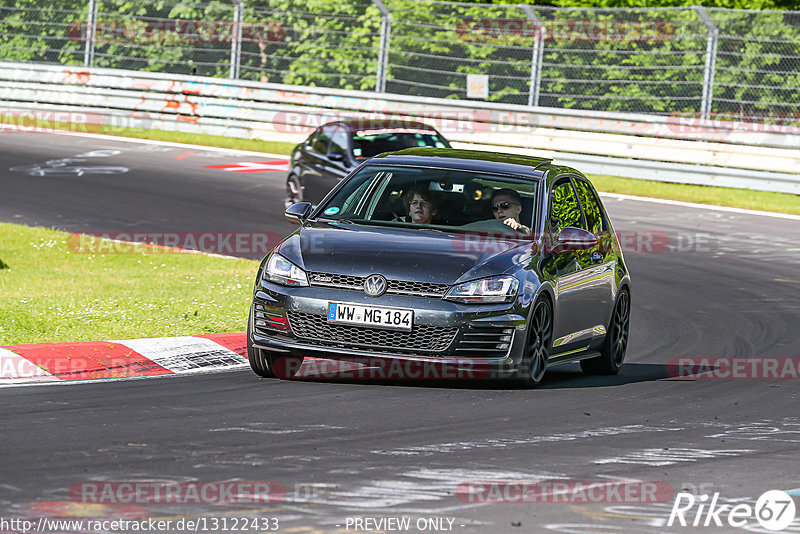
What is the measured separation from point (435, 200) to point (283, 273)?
146cm

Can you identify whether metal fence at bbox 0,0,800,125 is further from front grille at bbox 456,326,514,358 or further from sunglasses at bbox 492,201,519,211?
front grille at bbox 456,326,514,358

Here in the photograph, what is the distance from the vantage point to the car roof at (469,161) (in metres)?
10.8

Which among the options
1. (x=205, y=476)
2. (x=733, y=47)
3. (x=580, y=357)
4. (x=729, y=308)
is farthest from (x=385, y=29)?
(x=205, y=476)

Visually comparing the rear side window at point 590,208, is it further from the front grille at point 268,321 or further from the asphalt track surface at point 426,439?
the front grille at point 268,321

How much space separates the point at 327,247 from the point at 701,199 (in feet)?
50.2

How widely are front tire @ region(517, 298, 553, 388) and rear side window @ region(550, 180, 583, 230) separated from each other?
0.87 m

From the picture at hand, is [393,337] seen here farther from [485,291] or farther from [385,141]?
[385,141]

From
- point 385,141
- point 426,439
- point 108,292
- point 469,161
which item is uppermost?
point 469,161

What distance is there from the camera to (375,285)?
930 centimetres

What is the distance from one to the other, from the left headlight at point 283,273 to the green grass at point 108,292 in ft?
5.99

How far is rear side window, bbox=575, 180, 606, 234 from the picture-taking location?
37.8 ft

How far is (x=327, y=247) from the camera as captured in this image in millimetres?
9719

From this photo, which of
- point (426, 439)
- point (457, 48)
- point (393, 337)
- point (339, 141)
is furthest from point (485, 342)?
point (457, 48)

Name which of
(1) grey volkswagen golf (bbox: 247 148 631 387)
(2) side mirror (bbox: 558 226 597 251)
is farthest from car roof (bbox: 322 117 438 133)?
(2) side mirror (bbox: 558 226 597 251)
